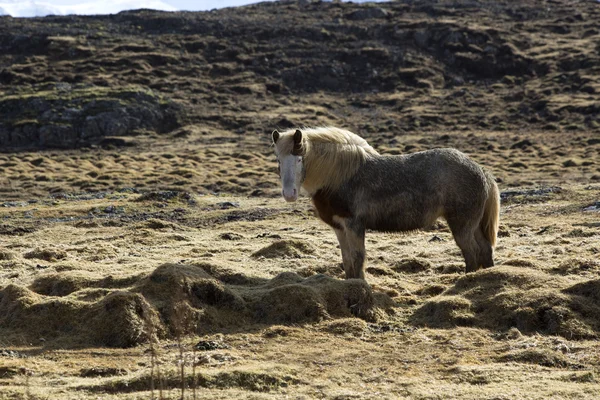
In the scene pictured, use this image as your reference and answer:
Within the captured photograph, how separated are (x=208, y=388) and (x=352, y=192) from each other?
5.30 metres

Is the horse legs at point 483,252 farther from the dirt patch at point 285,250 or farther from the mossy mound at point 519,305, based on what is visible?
the dirt patch at point 285,250

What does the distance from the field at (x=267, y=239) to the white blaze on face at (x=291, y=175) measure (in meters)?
1.46

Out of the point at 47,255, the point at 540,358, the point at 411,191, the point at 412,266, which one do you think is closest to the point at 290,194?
the point at 411,191

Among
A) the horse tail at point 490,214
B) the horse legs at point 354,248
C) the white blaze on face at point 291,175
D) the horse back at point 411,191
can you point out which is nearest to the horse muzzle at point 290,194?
the white blaze on face at point 291,175

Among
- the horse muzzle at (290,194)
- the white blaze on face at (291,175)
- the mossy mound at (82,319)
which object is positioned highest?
the white blaze on face at (291,175)

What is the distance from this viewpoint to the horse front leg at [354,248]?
12320 mm

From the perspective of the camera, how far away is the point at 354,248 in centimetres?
1235

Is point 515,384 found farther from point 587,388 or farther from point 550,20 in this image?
point 550,20

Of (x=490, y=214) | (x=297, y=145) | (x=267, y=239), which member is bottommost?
(x=267, y=239)

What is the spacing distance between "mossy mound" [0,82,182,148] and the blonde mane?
4377 cm

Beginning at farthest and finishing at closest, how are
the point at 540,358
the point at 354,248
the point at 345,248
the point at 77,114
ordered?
the point at 77,114, the point at 345,248, the point at 354,248, the point at 540,358

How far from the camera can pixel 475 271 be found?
12773mm

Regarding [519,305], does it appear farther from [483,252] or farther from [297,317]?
[297,317]

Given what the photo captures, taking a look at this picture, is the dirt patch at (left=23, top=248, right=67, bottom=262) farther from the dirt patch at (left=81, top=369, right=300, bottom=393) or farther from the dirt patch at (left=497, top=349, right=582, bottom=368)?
the dirt patch at (left=497, top=349, right=582, bottom=368)
